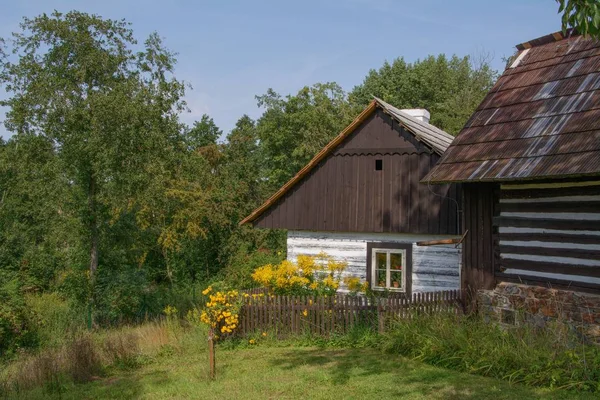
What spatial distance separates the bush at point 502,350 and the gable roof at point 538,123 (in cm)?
242

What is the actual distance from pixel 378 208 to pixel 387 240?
88 centimetres

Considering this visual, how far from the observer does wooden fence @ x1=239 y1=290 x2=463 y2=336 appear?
10.4 m

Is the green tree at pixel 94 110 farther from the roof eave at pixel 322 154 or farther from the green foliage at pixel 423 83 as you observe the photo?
the green foliage at pixel 423 83

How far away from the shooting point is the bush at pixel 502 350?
24.1 feet

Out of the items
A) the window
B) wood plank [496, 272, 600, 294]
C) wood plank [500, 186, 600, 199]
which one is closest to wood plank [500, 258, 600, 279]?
wood plank [496, 272, 600, 294]

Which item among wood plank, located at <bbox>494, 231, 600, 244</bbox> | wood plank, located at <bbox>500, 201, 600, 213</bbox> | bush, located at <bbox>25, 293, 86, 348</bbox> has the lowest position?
bush, located at <bbox>25, 293, 86, 348</bbox>

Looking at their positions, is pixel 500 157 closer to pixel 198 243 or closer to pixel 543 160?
pixel 543 160

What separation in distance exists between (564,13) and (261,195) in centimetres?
2168

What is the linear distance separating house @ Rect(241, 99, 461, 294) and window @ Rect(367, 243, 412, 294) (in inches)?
1.0

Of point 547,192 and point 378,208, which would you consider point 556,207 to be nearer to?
point 547,192

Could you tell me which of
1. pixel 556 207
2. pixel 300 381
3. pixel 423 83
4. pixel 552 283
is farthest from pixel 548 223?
pixel 423 83

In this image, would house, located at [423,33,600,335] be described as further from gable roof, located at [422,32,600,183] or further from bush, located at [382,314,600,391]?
bush, located at [382,314,600,391]

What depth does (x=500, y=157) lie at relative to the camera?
969 cm

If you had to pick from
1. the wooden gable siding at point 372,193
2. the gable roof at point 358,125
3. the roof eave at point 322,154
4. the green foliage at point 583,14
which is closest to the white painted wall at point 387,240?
the wooden gable siding at point 372,193
